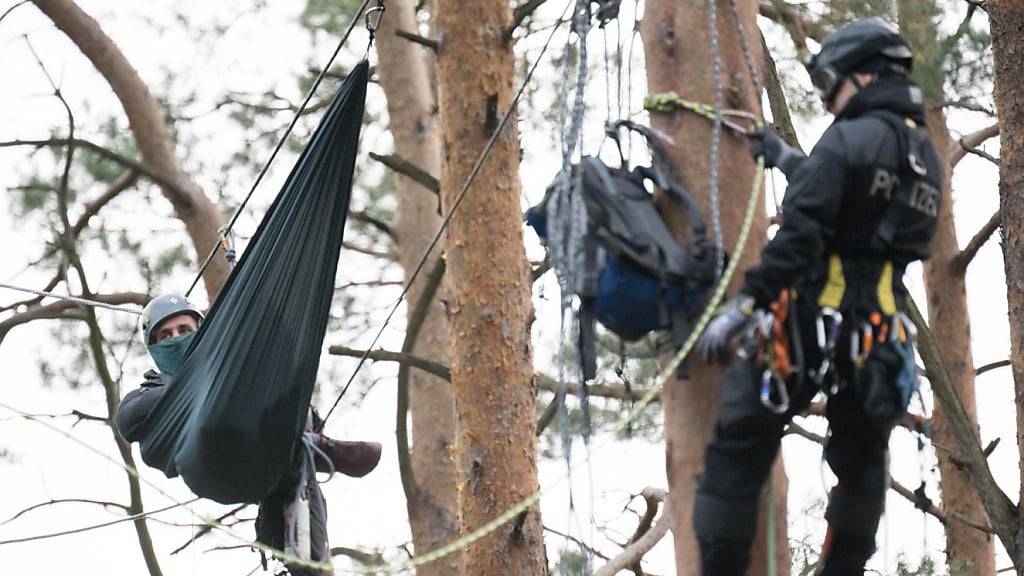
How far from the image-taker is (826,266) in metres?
4.01

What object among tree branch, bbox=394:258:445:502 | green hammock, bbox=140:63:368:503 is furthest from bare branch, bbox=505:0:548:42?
tree branch, bbox=394:258:445:502

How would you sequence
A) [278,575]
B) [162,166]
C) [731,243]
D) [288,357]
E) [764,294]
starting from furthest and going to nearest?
[162,166], [278,575], [288,357], [731,243], [764,294]

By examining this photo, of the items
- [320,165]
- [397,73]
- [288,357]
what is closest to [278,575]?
[288,357]

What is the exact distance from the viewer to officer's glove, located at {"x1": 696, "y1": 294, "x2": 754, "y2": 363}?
12.7 feet

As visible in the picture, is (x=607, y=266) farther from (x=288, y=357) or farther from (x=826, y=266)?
(x=288, y=357)

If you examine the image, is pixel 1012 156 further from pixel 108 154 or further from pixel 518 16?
pixel 108 154

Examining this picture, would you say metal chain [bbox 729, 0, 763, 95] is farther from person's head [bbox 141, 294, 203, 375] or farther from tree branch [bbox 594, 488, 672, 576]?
tree branch [bbox 594, 488, 672, 576]

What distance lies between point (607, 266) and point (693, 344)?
0.26 meters

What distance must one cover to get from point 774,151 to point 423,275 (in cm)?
542

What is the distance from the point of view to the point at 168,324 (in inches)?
240

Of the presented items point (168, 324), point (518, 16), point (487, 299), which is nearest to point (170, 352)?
point (168, 324)

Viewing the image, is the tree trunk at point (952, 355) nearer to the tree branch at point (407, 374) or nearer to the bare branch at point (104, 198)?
the tree branch at point (407, 374)

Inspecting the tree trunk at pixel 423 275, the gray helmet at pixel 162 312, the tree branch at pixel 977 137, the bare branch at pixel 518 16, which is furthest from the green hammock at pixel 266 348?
the tree branch at pixel 977 137

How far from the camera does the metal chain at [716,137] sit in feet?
13.2
